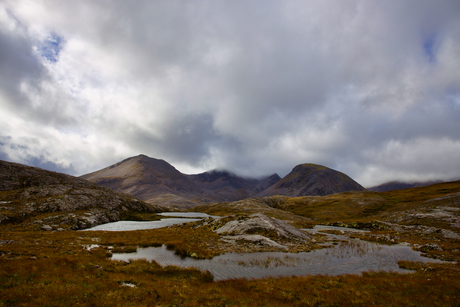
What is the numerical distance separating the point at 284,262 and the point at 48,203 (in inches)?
4272

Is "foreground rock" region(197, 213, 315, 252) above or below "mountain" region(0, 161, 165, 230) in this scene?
below

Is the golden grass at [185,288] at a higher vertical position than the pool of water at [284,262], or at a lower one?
higher

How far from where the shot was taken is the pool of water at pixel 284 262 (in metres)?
26.9

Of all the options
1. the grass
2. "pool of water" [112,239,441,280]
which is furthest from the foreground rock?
the grass

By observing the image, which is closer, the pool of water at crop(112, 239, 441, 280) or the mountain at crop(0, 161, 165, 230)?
the pool of water at crop(112, 239, 441, 280)

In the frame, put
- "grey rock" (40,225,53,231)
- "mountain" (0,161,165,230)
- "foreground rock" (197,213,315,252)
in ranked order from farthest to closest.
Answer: "mountain" (0,161,165,230) < "grey rock" (40,225,53,231) < "foreground rock" (197,213,315,252)

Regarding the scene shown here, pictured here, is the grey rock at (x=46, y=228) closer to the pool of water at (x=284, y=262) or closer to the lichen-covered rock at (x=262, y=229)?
the pool of water at (x=284, y=262)

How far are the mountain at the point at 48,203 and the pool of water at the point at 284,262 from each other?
62685 mm

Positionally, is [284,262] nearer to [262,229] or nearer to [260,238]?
[260,238]

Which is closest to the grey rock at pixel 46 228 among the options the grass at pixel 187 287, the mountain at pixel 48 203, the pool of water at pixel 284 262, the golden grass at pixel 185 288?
the mountain at pixel 48 203

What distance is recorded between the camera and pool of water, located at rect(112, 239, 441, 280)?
26945 mm

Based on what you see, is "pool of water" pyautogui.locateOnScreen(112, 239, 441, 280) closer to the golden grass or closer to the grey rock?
the golden grass

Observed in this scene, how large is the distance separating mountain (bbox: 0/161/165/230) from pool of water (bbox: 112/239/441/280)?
62685 mm

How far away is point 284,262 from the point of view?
104 ft
